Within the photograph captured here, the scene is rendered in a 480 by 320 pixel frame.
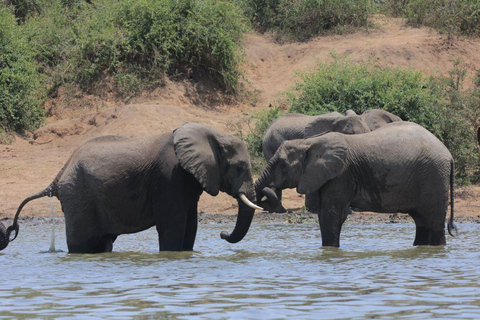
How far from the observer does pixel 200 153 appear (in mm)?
9141

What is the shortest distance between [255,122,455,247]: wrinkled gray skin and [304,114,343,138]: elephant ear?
199 inches

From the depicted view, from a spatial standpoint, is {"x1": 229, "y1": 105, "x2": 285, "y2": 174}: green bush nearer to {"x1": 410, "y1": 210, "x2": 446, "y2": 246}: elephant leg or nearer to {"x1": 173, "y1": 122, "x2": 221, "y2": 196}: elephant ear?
{"x1": 410, "y1": 210, "x2": 446, "y2": 246}: elephant leg

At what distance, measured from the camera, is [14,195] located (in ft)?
50.2

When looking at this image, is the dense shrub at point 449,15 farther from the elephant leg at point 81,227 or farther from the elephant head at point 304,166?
the elephant leg at point 81,227

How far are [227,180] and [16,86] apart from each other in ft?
38.6

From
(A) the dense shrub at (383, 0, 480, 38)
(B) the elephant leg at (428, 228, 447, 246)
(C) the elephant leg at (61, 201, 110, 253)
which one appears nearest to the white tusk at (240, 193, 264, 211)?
(C) the elephant leg at (61, 201, 110, 253)

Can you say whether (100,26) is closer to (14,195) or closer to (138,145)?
(14,195)

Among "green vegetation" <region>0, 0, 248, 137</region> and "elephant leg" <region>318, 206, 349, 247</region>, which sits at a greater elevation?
"green vegetation" <region>0, 0, 248, 137</region>

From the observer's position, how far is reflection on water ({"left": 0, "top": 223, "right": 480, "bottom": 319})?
617 centimetres

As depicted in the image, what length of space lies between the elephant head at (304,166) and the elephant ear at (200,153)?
789 millimetres

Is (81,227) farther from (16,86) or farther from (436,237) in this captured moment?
(16,86)

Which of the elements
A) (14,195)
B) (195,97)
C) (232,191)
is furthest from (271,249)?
(195,97)

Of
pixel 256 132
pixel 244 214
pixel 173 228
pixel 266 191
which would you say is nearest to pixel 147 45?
pixel 256 132

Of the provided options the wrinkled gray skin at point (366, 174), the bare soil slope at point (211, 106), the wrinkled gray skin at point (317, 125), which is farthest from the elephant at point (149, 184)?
the bare soil slope at point (211, 106)
